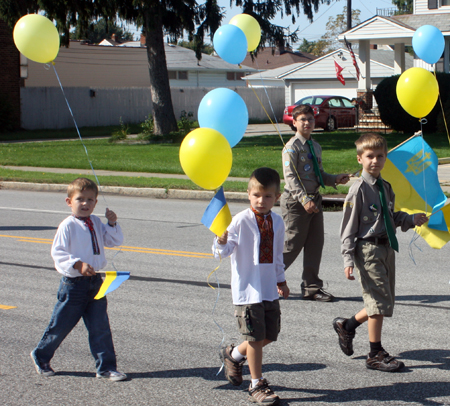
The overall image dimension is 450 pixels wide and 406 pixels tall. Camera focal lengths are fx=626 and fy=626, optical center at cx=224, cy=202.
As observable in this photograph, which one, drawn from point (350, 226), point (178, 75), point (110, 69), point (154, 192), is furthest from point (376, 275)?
point (178, 75)

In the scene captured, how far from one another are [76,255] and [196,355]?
49.9 inches

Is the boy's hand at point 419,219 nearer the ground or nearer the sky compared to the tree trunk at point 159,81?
nearer the ground

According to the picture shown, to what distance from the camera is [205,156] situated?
3.83 m

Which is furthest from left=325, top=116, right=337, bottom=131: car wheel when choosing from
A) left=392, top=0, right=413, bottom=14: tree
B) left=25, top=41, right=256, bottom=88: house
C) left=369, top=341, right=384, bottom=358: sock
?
left=392, top=0, right=413, bottom=14: tree

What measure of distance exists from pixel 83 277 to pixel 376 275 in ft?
6.67

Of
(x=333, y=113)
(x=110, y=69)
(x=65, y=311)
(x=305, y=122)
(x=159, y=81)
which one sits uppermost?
(x=110, y=69)

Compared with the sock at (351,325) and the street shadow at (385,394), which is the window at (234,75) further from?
the street shadow at (385,394)

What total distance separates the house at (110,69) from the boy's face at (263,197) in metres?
36.3

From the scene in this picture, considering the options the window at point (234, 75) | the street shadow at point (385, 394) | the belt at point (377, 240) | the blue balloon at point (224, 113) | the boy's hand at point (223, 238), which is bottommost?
the street shadow at point (385, 394)

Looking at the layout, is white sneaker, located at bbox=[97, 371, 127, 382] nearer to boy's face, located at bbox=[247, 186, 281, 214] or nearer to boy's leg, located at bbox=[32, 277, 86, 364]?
boy's leg, located at bbox=[32, 277, 86, 364]

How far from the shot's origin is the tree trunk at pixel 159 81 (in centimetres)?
2472

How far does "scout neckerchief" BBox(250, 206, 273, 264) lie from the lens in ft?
13.2

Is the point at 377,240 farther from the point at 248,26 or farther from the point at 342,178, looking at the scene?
the point at 248,26

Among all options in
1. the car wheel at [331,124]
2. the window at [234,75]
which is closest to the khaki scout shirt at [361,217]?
the car wheel at [331,124]
